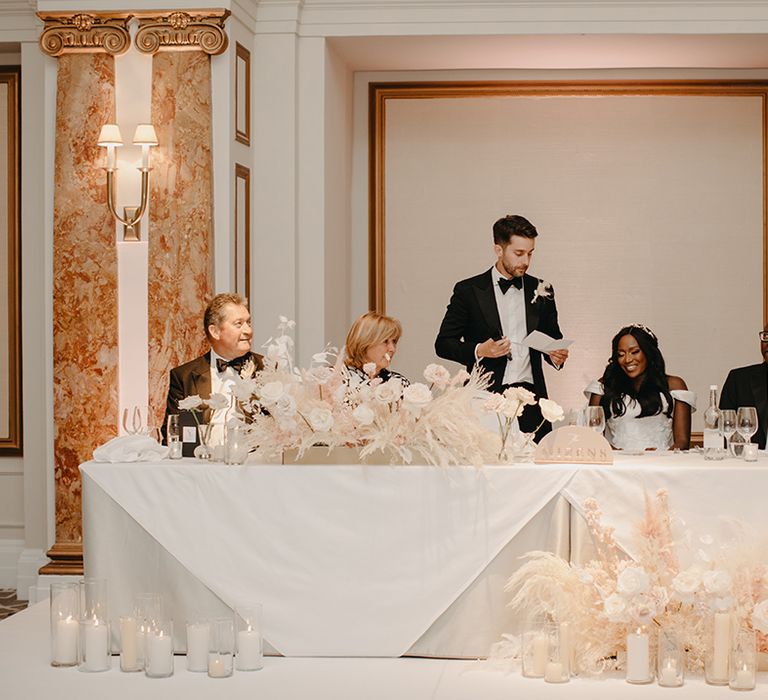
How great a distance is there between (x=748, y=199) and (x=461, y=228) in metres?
1.83

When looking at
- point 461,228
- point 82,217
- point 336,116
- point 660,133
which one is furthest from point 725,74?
point 82,217

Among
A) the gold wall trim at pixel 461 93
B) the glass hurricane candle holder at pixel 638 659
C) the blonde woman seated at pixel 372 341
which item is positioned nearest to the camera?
the glass hurricane candle holder at pixel 638 659

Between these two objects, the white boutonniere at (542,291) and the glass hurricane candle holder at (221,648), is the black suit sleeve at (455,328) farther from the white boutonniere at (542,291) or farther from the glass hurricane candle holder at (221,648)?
the glass hurricane candle holder at (221,648)

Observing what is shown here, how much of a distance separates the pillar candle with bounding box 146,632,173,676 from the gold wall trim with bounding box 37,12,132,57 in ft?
11.2

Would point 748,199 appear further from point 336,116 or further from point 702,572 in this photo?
point 702,572

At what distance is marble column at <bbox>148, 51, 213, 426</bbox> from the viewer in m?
6.23

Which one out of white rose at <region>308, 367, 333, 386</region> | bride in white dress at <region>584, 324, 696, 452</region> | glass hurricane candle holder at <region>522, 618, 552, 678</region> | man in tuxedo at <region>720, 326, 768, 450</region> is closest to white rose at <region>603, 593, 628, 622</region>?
glass hurricane candle holder at <region>522, 618, 552, 678</region>

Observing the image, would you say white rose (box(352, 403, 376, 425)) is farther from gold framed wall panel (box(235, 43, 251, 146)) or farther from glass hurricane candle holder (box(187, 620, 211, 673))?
gold framed wall panel (box(235, 43, 251, 146))

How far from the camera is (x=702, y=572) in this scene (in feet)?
12.6

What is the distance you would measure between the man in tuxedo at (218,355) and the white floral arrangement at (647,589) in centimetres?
191

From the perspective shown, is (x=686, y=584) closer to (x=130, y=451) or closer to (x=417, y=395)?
(x=417, y=395)

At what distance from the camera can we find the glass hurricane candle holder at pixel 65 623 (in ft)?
13.7

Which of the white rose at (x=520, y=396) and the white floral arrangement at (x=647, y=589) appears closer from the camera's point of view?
the white floral arrangement at (x=647, y=589)

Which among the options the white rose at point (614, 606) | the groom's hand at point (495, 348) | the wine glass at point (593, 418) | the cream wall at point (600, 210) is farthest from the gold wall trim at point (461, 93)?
the white rose at point (614, 606)
